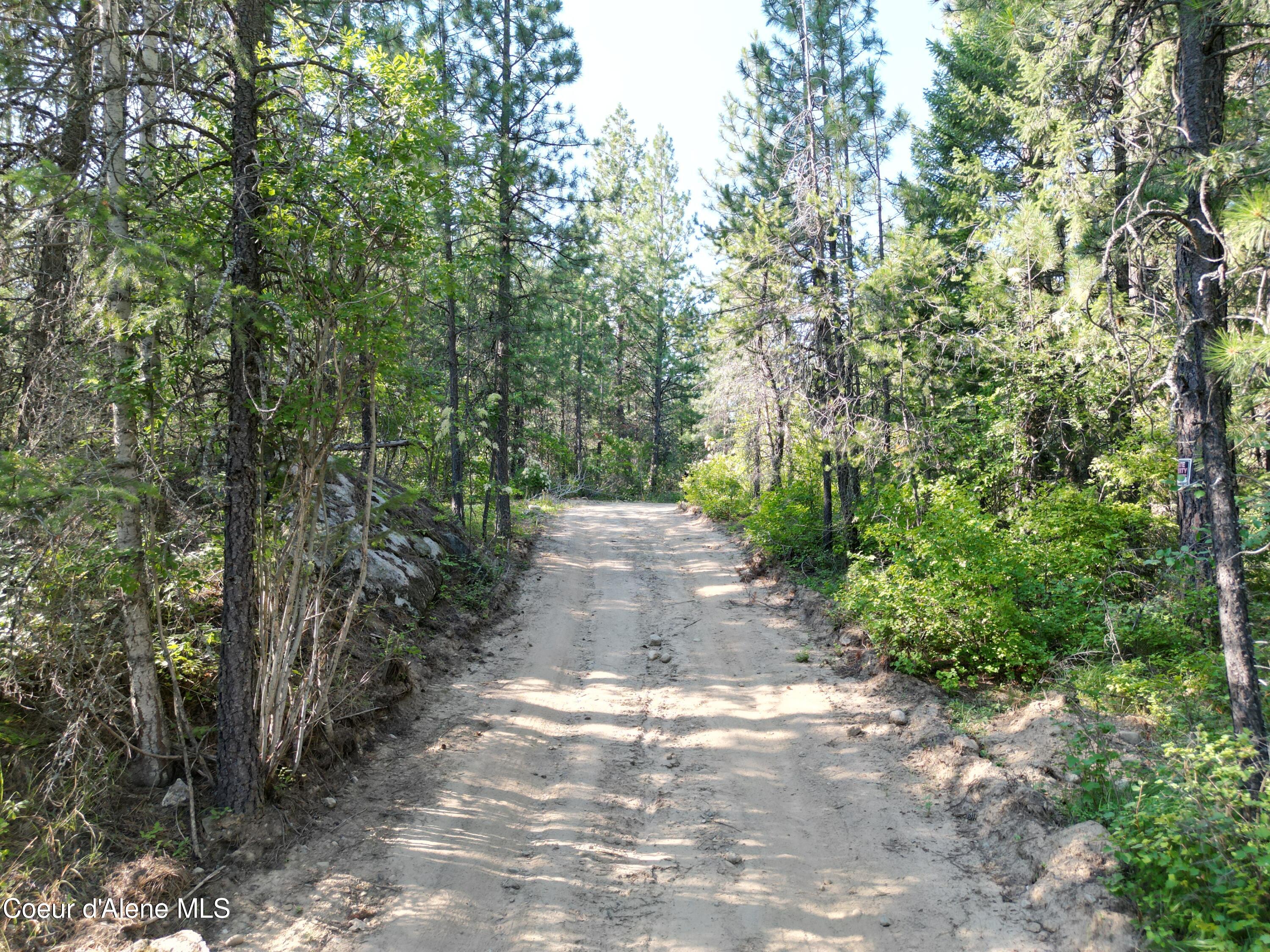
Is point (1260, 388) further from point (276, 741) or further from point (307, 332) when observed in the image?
point (276, 741)

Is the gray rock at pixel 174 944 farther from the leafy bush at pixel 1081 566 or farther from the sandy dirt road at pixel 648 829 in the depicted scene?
the leafy bush at pixel 1081 566

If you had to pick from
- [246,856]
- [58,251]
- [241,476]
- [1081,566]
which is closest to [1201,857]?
[1081,566]

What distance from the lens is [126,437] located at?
4.93 m

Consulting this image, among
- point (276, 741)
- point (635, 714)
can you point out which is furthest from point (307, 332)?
point (635, 714)

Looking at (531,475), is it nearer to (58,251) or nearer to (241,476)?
(241,476)

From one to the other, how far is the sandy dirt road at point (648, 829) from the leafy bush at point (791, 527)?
4018mm

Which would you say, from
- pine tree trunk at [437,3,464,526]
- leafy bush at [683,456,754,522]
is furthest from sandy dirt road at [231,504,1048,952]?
leafy bush at [683,456,754,522]

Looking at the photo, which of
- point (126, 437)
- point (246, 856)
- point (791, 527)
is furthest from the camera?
point (791, 527)

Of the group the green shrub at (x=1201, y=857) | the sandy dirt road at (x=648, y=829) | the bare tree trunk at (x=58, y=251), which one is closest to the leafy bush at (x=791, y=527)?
the sandy dirt road at (x=648, y=829)

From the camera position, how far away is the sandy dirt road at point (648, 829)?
14.1ft

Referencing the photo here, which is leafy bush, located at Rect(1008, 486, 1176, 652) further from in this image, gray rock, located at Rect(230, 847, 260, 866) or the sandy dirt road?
gray rock, located at Rect(230, 847, 260, 866)

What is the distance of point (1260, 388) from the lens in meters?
4.97

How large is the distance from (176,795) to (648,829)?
3592 mm

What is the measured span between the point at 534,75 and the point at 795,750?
1307 cm
